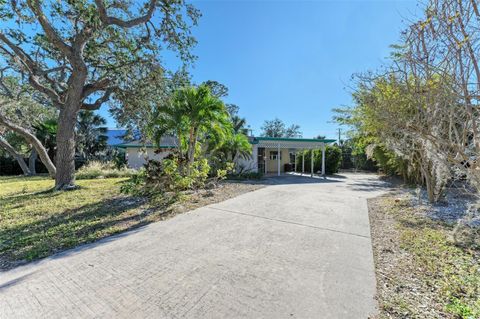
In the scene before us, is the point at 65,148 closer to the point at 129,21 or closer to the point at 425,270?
the point at 129,21

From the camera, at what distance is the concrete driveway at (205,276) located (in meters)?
2.13

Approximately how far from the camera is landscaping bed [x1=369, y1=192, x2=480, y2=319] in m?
2.19

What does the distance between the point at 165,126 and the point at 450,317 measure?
7.56m

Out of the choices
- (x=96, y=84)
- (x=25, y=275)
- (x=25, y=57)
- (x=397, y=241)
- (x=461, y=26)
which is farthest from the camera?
(x=96, y=84)

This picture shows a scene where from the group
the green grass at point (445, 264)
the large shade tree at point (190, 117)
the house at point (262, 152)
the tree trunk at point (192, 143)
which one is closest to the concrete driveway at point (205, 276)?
the green grass at point (445, 264)

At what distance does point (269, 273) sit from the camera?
9.20 feet

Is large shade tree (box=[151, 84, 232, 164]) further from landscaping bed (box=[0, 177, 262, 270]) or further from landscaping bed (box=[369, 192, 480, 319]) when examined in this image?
landscaping bed (box=[369, 192, 480, 319])

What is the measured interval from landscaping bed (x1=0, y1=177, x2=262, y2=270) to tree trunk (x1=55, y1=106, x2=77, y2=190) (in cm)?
77

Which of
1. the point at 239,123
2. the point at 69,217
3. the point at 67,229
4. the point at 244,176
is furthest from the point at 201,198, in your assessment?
the point at 239,123

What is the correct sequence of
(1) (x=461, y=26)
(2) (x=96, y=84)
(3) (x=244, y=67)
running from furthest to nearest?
(3) (x=244, y=67)
(2) (x=96, y=84)
(1) (x=461, y=26)

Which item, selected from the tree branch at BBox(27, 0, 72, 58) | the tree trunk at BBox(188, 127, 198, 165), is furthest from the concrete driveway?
the tree branch at BBox(27, 0, 72, 58)

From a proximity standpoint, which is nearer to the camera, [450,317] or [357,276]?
[450,317]

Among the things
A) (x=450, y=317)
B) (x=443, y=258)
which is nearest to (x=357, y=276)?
(x=450, y=317)

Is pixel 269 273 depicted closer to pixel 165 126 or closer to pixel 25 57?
pixel 165 126
